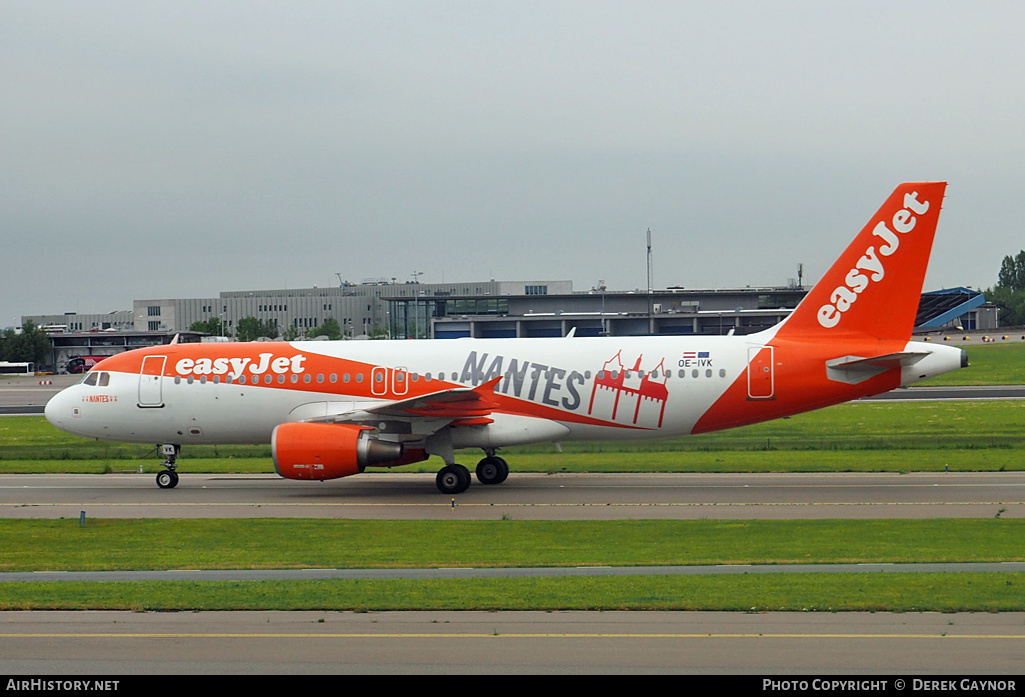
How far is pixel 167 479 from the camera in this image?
2934cm

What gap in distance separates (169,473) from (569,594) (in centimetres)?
1835

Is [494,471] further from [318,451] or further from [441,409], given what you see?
[318,451]

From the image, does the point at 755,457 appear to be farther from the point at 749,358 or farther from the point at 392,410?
the point at 392,410

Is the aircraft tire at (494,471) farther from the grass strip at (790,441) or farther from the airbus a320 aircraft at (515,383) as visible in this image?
the grass strip at (790,441)

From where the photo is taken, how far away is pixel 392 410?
27.2 metres

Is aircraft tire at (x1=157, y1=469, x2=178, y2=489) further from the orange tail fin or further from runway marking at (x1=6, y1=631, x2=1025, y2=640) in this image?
the orange tail fin

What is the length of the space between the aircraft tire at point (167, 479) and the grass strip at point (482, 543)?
6.32 meters

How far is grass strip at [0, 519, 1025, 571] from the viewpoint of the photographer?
1758 cm

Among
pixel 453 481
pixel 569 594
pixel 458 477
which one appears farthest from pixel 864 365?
pixel 569 594

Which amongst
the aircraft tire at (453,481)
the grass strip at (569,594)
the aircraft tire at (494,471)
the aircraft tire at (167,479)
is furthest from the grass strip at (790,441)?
the grass strip at (569,594)

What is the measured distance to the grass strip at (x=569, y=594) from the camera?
44.3 ft

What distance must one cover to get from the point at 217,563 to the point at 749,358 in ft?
50.4

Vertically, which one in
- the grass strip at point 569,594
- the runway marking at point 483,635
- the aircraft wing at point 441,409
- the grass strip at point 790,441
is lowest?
the grass strip at point 790,441

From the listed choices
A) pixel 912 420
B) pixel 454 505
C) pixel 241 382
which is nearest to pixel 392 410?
pixel 454 505
